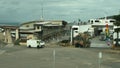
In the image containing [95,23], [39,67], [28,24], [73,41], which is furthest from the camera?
[95,23]

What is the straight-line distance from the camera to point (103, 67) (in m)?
31.8

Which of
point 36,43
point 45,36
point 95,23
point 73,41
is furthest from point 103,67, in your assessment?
point 95,23

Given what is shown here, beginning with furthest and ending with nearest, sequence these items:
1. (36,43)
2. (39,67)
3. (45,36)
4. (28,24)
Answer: (28,24)
(45,36)
(36,43)
(39,67)

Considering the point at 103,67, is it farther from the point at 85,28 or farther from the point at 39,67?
the point at 85,28

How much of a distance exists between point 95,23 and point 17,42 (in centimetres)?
5018

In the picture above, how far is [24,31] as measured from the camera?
94250 mm

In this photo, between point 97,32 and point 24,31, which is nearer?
point 24,31

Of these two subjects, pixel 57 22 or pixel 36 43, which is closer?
pixel 36 43

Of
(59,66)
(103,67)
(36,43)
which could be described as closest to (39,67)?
(59,66)

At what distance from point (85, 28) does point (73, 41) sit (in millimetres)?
38947

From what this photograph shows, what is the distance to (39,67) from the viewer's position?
30.4 metres

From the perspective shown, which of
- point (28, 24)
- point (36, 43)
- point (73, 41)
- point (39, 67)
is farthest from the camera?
point (28, 24)

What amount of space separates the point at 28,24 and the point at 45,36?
814 inches

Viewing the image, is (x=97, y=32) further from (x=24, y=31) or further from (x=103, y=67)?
(x=103, y=67)
